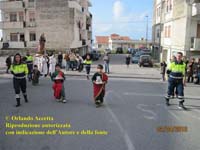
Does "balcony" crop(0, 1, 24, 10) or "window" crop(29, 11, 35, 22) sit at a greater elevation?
"balcony" crop(0, 1, 24, 10)

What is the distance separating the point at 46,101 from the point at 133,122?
12.3ft

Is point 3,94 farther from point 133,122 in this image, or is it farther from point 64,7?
point 64,7

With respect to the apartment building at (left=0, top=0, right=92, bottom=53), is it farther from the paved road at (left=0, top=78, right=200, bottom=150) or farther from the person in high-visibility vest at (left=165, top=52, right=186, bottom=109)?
the person in high-visibility vest at (left=165, top=52, right=186, bottom=109)

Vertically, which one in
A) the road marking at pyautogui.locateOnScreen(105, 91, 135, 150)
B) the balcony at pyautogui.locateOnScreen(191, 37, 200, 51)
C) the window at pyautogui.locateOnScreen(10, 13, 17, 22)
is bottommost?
the road marking at pyautogui.locateOnScreen(105, 91, 135, 150)

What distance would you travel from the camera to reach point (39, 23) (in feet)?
99.0

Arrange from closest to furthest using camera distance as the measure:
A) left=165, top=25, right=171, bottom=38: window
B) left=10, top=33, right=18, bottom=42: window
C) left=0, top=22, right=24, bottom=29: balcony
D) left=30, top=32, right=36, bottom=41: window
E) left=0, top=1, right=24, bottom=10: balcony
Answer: left=165, top=25, right=171, bottom=38: window → left=0, top=1, right=24, bottom=10: balcony → left=0, top=22, right=24, bottom=29: balcony → left=30, top=32, right=36, bottom=41: window → left=10, top=33, right=18, bottom=42: window

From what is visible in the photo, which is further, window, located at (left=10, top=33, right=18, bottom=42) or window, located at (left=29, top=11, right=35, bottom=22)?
window, located at (left=10, top=33, right=18, bottom=42)

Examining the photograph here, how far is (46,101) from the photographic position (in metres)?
8.64

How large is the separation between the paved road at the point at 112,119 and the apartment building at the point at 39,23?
66.8 ft

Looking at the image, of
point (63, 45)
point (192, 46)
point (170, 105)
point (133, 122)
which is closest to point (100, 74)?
point (133, 122)

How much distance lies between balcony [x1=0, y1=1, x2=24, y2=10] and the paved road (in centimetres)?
2368

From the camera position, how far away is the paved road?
501 cm

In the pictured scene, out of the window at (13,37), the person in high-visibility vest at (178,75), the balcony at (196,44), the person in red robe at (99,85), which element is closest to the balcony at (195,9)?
the balcony at (196,44)
